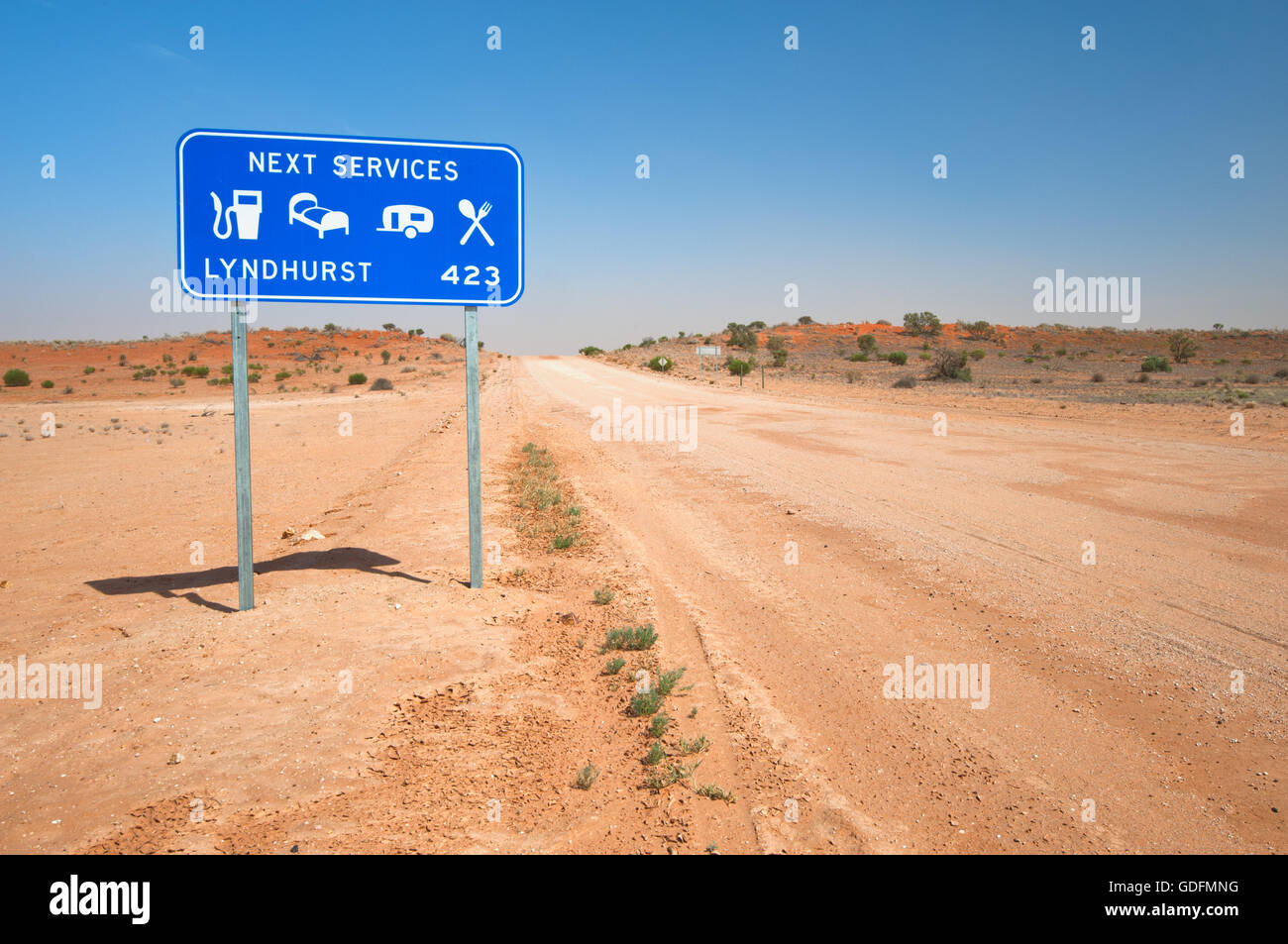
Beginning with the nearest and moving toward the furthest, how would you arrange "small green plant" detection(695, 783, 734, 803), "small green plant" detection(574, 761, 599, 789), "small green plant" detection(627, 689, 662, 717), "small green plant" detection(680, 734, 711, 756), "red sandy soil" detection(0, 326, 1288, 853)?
Result: "red sandy soil" detection(0, 326, 1288, 853) < "small green plant" detection(695, 783, 734, 803) < "small green plant" detection(574, 761, 599, 789) < "small green plant" detection(680, 734, 711, 756) < "small green plant" detection(627, 689, 662, 717)

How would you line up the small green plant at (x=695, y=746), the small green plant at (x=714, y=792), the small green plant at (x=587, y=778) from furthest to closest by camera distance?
the small green plant at (x=695, y=746), the small green plant at (x=587, y=778), the small green plant at (x=714, y=792)

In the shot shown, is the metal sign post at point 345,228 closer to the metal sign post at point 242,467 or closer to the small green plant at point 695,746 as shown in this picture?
the metal sign post at point 242,467

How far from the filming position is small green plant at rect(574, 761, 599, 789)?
3586 mm

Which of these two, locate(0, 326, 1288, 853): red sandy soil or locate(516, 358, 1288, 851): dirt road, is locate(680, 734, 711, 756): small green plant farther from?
locate(516, 358, 1288, 851): dirt road

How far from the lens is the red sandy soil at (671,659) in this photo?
10.9 ft

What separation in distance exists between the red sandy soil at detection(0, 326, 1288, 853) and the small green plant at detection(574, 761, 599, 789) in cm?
5

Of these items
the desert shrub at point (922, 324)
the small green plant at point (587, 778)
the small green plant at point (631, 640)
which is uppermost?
the desert shrub at point (922, 324)

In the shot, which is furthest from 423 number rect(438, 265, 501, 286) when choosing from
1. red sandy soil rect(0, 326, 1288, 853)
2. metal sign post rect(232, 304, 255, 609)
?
red sandy soil rect(0, 326, 1288, 853)

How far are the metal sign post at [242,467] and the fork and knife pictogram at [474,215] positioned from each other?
1.85 m

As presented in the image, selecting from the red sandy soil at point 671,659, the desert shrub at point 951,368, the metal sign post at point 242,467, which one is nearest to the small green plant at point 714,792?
the red sandy soil at point 671,659

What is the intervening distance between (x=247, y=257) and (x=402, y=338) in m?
76.7

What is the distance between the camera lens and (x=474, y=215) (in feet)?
20.3

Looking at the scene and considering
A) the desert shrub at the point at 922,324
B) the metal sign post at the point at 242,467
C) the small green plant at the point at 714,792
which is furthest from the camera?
A: the desert shrub at the point at 922,324
